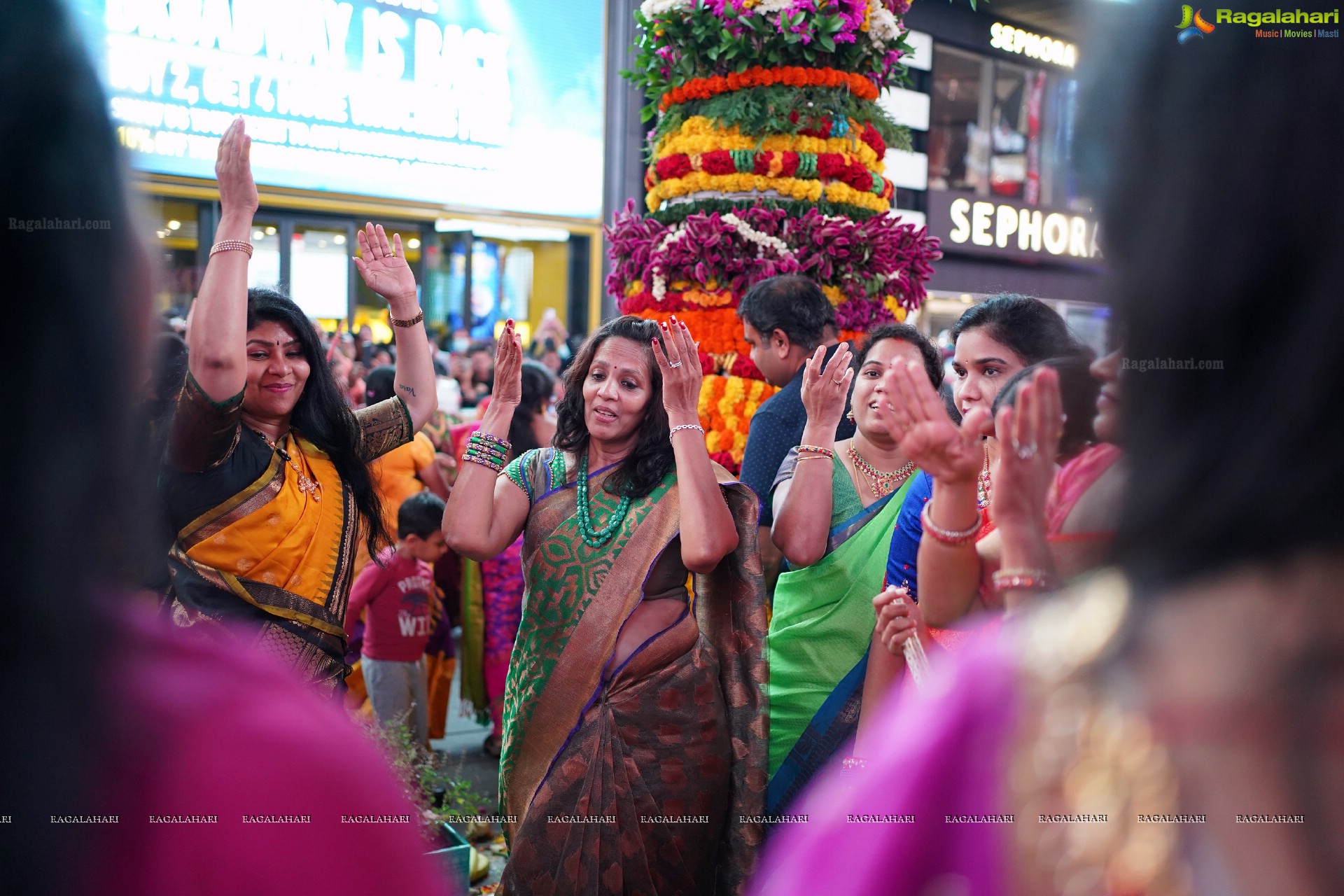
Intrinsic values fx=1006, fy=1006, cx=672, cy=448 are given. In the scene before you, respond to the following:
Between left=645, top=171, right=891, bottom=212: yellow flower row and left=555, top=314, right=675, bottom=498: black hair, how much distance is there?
4.11 feet

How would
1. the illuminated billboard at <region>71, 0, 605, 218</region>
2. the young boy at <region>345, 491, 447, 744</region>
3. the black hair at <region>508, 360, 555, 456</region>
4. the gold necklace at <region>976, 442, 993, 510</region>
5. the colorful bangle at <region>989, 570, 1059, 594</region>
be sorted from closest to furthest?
the colorful bangle at <region>989, 570, 1059, 594</region> < the gold necklace at <region>976, 442, 993, 510</region> < the young boy at <region>345, 491, 447, 744</region> < the black hair at <region>508, 360, 555, 456</region> < the illuminated billboard at <region>71, 0, 605, 218</region>

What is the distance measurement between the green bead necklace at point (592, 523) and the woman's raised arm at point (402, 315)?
43 cm

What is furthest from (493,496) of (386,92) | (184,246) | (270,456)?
(386,92)

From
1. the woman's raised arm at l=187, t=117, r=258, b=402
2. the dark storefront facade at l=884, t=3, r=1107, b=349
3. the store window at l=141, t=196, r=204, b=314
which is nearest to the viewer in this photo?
the woman's raised arm at l=187, t=117, r=258, b=402

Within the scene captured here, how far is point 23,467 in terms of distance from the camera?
547mm

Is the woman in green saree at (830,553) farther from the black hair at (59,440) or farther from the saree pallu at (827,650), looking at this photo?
the black hair at (59,440)

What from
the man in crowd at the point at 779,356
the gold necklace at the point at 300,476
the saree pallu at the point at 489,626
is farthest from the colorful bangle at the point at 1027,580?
the saree pallu at the point at 489,626

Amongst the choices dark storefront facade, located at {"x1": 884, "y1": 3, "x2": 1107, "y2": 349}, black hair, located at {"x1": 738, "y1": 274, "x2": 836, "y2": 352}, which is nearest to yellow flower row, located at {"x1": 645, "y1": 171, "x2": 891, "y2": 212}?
black hair, located at {"x1": 738, "y1": 274, "x2": 836, "y2": 352}

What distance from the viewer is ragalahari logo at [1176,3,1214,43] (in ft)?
1.85

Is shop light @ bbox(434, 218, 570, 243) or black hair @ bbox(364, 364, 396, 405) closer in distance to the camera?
black hair @ bbox(364, 364, 396, 405)

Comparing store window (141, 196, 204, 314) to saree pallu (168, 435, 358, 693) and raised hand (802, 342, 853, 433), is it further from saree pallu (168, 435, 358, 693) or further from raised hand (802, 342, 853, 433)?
raised hand (802, 342, 853, 433)

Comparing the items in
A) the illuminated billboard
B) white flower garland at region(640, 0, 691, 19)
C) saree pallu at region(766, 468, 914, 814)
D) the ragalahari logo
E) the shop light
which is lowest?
saree pallu at region(766, 468, 914, 814)

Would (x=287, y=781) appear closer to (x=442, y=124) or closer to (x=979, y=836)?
(x=979, y=836)

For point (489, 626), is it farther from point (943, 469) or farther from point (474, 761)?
point (943, 469)
